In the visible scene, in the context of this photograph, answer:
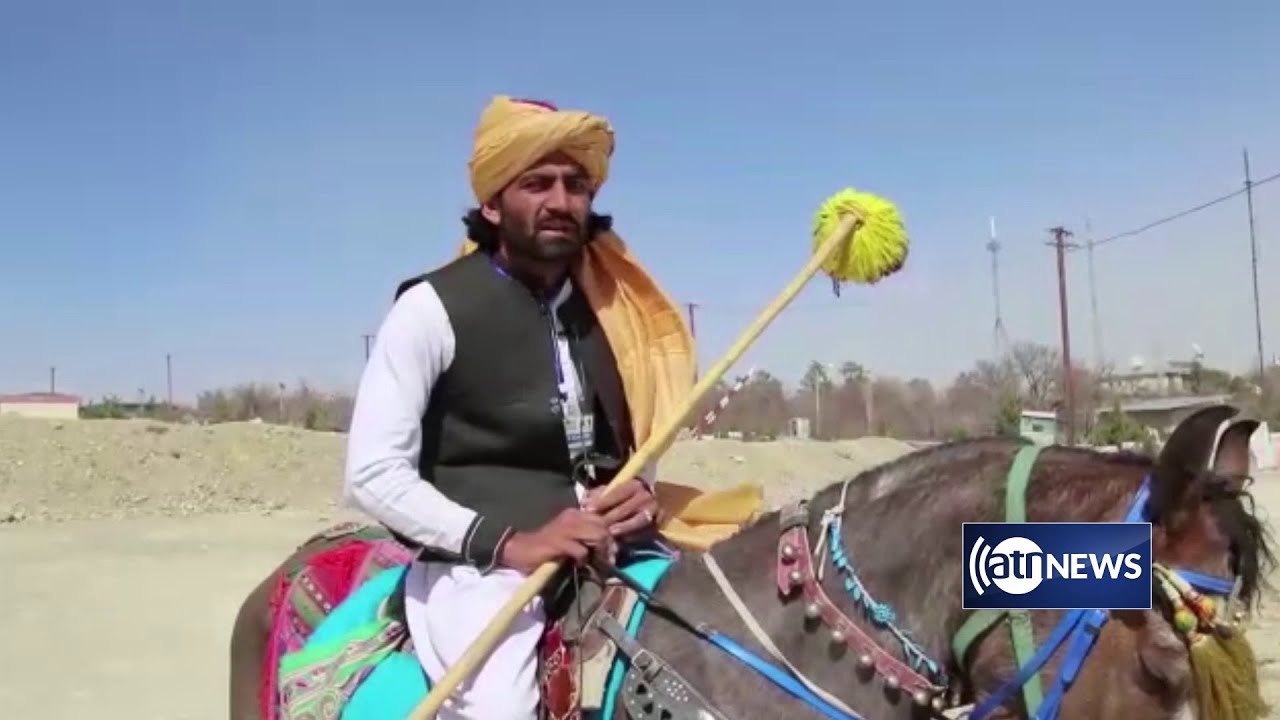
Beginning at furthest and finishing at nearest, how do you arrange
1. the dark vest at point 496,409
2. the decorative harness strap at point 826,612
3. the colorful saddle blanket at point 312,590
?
the colorful saddle blanket at point 312,590 → the dark vest at point 496,409 → the decorative harness strap at point 826,612

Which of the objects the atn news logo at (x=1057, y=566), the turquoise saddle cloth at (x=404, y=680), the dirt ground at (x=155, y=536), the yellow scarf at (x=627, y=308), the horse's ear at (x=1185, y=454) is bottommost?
the dirt ground at (x=155, y=536)

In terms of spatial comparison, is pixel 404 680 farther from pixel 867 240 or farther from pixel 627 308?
pixel 867 240

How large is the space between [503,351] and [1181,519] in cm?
152

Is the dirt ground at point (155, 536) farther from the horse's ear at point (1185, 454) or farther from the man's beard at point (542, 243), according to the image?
the man's beard at point (542, 243)

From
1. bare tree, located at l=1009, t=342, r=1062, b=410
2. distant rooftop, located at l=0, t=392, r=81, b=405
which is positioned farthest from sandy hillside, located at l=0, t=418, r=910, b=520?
distant rooftop, located at l=0, t=392, r=81, b=405

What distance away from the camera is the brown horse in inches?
86.6

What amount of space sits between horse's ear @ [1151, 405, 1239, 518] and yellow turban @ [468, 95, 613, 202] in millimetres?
1517

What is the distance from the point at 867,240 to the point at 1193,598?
115cm

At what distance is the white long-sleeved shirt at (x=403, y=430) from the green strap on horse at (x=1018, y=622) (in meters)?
1.09

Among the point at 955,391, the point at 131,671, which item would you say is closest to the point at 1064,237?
the point at 955,391

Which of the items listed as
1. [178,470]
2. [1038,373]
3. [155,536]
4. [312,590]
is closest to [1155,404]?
[1038,373]

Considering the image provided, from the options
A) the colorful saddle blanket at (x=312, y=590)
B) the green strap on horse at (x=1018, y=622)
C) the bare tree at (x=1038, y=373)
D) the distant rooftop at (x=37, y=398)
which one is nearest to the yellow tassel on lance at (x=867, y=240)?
the green strap on horse at (x=1018, y=622)

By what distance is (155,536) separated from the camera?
61.9 feet

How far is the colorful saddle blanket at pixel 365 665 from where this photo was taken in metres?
2.86
